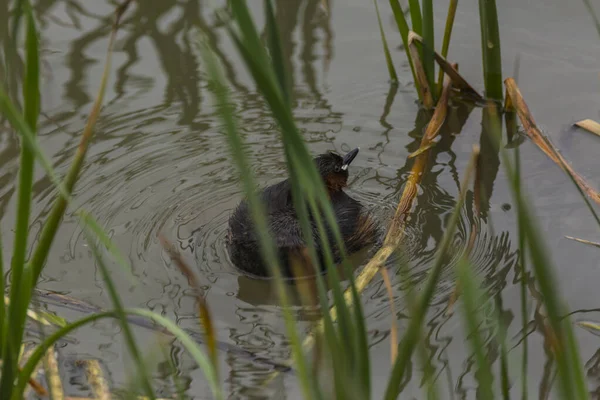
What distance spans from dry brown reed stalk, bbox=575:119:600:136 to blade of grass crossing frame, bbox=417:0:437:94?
35.0 inches

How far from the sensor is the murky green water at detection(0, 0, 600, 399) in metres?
4.11

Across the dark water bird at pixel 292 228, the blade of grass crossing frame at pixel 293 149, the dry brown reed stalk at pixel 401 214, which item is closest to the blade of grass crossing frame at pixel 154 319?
the blade of grass crossing frame at pixel 293 149

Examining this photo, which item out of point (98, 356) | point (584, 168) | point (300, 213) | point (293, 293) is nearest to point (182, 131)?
point (293, 293)

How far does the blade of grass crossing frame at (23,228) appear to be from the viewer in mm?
2355

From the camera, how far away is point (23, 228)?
→ 2.55 meters

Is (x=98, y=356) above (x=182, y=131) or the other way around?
the other way around

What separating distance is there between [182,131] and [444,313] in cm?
226

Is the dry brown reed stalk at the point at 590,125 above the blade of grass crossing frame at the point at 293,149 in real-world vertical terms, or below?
below

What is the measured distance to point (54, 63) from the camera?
246 inches

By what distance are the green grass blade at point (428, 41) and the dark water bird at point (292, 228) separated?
2.40 ft

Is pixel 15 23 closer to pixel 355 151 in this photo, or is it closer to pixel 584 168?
pixel 355 151

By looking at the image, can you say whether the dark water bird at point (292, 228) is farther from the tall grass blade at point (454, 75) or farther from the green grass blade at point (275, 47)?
the green grass blade at point (275, 47)

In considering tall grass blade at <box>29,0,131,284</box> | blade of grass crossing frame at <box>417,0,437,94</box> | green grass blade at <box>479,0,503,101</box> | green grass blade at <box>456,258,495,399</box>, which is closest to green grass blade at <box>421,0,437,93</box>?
blade of grass crossing frame at <box>417,0,437,94</box>

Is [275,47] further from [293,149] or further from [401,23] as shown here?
[401,23]
